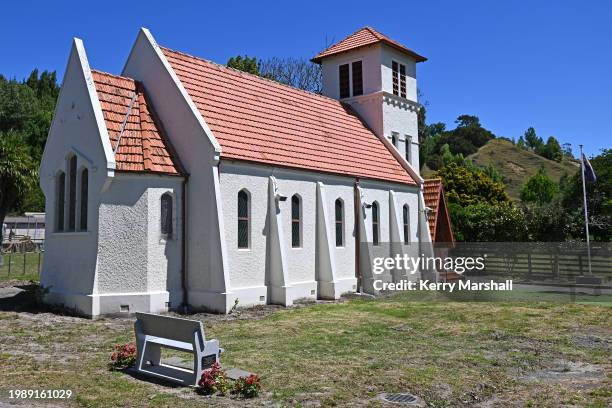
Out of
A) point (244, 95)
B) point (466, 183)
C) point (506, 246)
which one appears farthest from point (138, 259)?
point (466, 183)

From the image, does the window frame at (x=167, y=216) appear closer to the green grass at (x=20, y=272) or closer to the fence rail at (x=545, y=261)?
the green grass at (x=20, y=272)

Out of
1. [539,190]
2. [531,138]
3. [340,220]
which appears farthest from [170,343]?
[531,138]

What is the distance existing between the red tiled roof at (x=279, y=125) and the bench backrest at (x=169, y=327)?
8157 mm

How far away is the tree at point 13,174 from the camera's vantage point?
31.0 metres

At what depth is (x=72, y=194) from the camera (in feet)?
53.5

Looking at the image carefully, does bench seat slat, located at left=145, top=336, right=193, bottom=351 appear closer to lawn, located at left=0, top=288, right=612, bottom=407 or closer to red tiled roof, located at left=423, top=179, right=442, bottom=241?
lawn, located at left=0, top=288, right=612, bottom=407

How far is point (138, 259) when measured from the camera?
15.0 m

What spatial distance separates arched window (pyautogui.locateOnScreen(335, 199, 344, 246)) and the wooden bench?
1276 centimetres

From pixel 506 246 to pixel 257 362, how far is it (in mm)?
21687

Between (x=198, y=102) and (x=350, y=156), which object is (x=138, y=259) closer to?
(x=198, y=102)

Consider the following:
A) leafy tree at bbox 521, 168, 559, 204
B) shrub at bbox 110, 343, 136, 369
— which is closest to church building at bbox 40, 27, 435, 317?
shrub at bbox 110, 343, 136, 369

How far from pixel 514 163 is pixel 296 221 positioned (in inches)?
4388

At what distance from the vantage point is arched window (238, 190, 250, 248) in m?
16.9

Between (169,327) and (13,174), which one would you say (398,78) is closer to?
(169,327)
